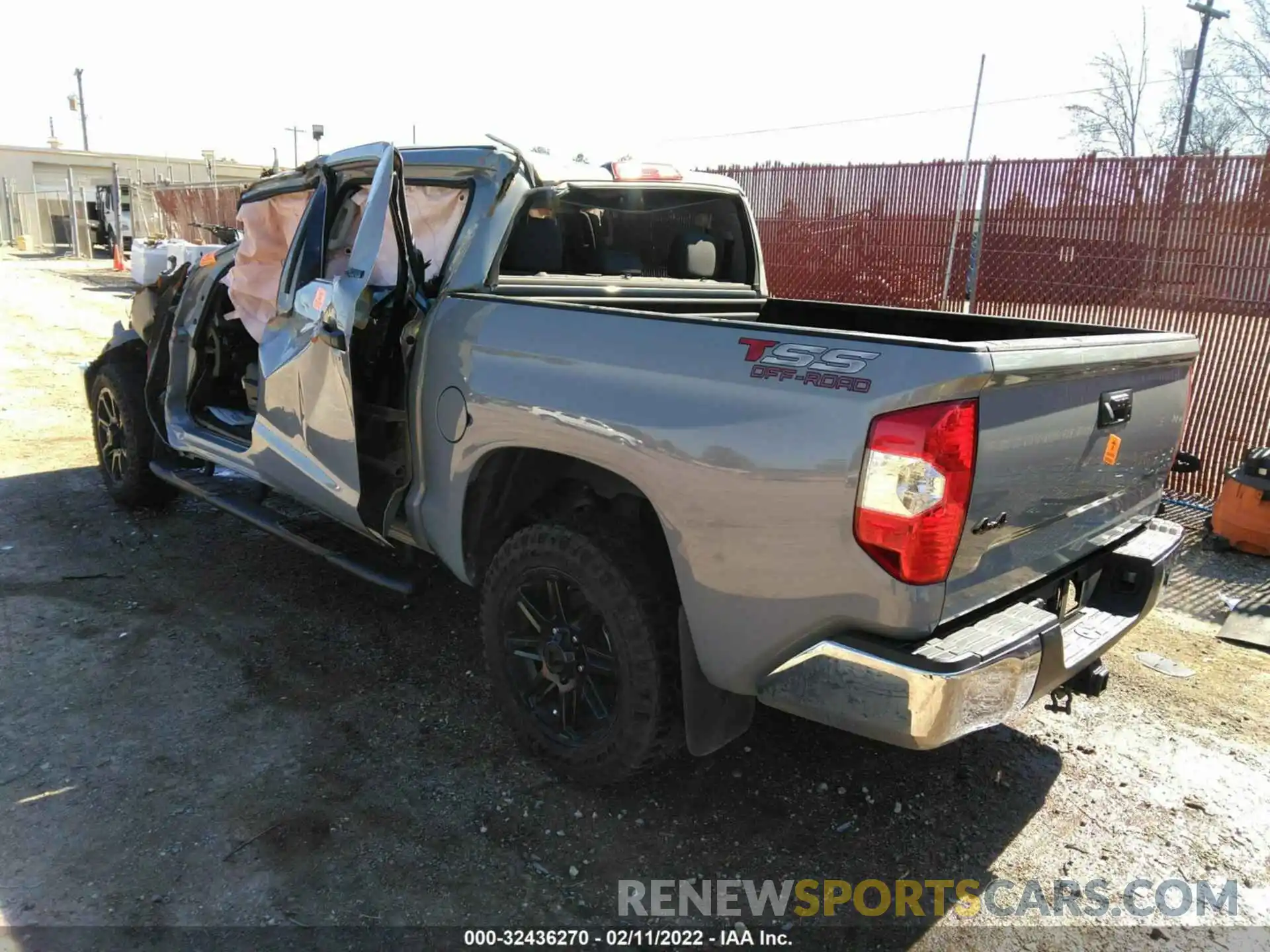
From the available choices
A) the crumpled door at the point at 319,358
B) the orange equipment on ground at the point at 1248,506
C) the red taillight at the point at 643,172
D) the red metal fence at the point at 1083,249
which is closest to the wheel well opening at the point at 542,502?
the crumpled door at the point at 319,358

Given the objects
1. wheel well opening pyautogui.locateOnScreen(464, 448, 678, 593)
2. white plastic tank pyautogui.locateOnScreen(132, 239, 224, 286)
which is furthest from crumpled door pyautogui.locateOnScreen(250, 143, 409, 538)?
white plastic tank pyautogui.locateOnScreen(132, 239, 224, 286)

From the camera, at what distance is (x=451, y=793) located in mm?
3049

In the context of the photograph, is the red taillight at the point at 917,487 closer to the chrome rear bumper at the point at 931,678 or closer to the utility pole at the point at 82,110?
the chrome rear bumper at the point at 931,678

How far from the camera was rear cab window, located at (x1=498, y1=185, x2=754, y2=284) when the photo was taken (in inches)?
139

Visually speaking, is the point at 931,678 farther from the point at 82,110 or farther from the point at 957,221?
the point at 82,110

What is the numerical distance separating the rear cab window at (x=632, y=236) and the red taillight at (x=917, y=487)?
6.19 feet

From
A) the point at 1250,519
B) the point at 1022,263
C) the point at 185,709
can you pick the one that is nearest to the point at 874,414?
the point at 185,709

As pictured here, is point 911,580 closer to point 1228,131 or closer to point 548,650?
point 548,650

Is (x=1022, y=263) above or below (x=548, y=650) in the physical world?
above

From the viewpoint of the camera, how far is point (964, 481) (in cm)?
215

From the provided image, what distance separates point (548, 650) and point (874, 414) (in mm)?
1487

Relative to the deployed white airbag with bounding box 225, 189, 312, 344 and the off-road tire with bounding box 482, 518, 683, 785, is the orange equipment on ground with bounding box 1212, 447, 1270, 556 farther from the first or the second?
the deployed white airbag with bounding box 225, 189, 312, 344

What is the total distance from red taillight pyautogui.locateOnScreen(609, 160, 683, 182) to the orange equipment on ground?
13.7 ft

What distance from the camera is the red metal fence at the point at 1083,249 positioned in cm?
654
